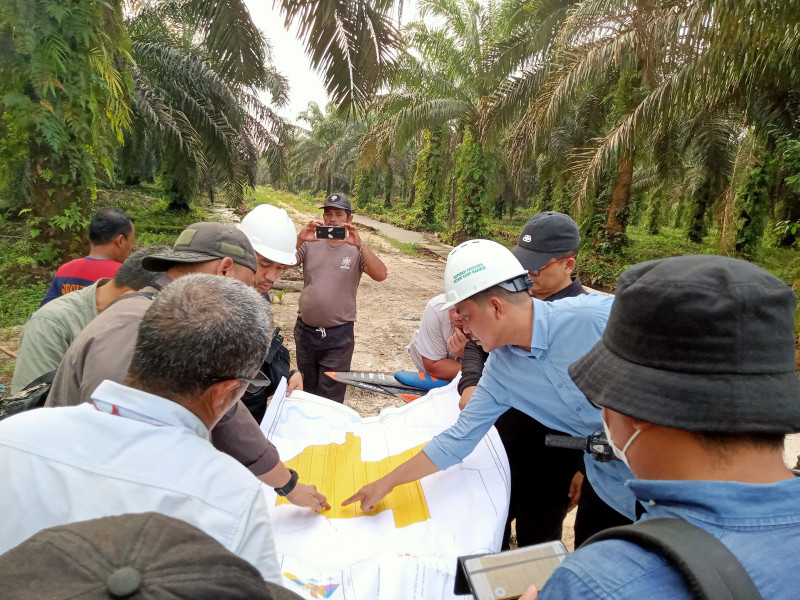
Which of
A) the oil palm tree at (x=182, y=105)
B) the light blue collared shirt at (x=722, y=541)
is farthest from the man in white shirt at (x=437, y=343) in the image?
the oil palm tree at (x=182, y=105)

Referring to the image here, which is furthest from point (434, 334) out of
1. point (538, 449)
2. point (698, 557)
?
point (698, 557)

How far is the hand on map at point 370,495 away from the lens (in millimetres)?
1596

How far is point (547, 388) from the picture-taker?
174cm

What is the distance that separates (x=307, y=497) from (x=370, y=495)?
0.21 meters

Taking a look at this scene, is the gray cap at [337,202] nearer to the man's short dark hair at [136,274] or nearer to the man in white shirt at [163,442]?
the man's short dark hair at [136,274]

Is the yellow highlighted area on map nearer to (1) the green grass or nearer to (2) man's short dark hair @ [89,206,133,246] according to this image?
(2) man's short dark hair @ [89,206,133,246]

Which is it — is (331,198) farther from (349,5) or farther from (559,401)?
(559,401)

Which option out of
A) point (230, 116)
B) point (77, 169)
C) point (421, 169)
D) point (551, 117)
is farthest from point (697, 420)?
point (421, 169)

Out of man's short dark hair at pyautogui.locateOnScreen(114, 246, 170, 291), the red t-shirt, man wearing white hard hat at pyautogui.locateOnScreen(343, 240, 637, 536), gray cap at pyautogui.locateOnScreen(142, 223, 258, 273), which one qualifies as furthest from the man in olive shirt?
man wearing white hard hat at pyautogui.locateOnScreen(343, 240, 637, 536)

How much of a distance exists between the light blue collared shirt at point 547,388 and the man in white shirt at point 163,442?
2.81 ft

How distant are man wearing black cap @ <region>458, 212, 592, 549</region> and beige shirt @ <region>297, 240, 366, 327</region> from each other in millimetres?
1235

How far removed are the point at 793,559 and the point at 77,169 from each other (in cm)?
593

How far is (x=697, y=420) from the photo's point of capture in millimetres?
709

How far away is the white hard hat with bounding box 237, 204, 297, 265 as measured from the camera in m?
2.61
